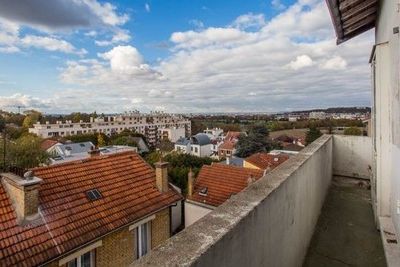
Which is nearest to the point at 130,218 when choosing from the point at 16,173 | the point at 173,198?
the point at 173,198

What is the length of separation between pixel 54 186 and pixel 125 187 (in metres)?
2.13

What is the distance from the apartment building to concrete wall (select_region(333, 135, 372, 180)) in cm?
6400

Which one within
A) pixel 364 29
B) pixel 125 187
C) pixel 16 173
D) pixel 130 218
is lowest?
pixel 130 218

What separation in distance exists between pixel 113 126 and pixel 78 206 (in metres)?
74.2

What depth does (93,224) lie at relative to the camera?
7.29 m

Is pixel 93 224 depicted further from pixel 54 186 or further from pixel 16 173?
pixel 16 173

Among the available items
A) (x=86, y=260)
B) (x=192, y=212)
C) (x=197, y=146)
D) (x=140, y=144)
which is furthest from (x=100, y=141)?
(x=86, y=260)

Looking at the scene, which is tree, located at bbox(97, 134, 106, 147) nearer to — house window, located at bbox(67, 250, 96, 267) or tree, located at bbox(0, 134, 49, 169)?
tree, located at bbox(0, 134, 49, 169)

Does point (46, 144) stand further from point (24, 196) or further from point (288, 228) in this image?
point (288, 228)

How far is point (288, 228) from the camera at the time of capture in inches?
112

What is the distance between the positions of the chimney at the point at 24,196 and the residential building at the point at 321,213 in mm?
5503

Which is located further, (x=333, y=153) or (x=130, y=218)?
(x=130, y=218)

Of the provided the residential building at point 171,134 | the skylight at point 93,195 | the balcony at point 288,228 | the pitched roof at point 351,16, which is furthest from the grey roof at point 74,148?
the pitched roof at point 351,16

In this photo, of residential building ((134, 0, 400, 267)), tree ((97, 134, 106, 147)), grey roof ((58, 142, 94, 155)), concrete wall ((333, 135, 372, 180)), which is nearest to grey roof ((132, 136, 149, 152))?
tree ((97, 134, 106, 147))
